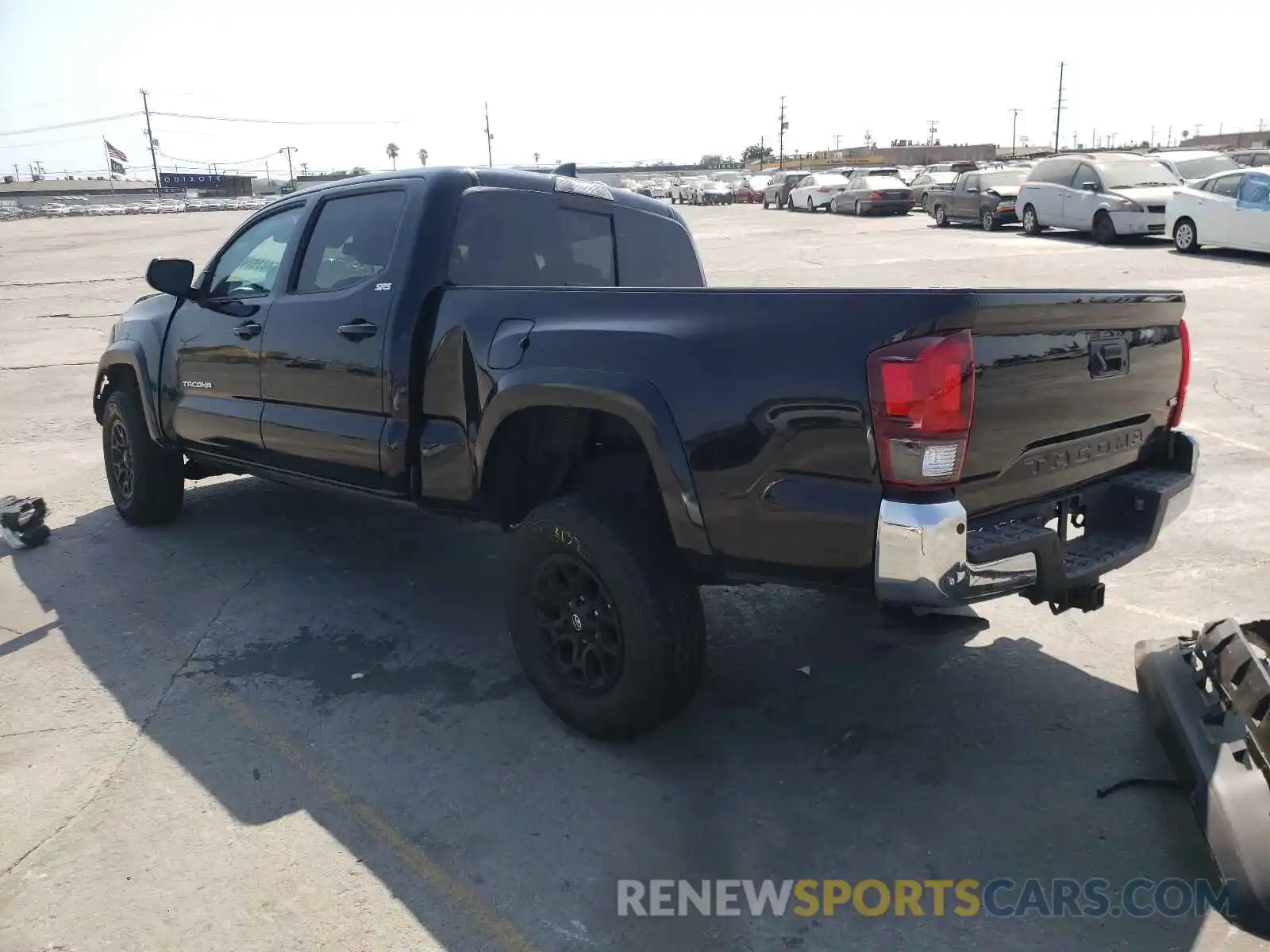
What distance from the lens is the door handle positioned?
4.20m

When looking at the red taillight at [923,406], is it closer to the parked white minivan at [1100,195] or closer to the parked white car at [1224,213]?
the parked white car at [1224,213]

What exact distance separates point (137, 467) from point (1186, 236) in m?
17.9

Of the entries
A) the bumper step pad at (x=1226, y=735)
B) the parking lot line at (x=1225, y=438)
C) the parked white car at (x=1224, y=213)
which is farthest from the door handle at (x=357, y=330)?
the parked white car at (x=1224, y=213)

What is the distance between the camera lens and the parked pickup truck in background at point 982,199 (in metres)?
24.8

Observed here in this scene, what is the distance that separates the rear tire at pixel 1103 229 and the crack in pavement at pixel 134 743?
19.6 m

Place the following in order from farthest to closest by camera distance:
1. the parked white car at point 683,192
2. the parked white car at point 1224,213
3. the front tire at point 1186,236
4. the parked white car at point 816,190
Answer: the parked white car at point 683,192
the parked white car at point 816,190
the front tire at point 1186,236
the parked white car at point 1224,213

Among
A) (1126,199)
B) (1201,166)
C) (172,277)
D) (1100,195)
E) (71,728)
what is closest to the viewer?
(71,728)

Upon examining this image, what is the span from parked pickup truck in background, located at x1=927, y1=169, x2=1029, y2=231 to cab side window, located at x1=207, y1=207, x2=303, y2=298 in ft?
74.7

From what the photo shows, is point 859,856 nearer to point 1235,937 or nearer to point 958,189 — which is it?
point 1235,937

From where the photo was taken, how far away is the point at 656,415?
314 centimetres

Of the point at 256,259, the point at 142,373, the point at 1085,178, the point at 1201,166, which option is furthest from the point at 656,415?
the point at 1201,166

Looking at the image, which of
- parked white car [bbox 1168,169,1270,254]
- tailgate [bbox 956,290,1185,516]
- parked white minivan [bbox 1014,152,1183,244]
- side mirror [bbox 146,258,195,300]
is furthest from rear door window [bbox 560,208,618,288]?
parked white minivan [bbox 1014,152,1183,244]

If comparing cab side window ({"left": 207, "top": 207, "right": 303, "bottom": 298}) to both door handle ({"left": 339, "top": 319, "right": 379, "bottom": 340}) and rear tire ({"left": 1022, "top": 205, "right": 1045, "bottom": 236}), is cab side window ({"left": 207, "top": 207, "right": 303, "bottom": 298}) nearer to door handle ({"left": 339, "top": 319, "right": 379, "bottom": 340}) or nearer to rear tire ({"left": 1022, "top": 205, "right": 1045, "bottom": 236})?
door handle ({"left": 339, "top": 319, "right": 379, "bottom": 340})

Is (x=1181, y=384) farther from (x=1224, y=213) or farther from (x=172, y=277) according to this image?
(x=1224, y=213)
